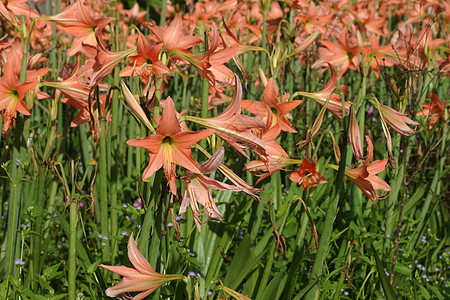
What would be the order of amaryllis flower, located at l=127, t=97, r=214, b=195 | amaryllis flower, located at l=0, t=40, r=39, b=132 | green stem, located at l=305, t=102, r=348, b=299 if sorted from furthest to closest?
amaryllis flower, located at l=0, t=40, r=39, b=132
green stem, located at l=305, t=102, r=348, b=299
amaryllis flower, located at l=127, t=97, r=214, b=195

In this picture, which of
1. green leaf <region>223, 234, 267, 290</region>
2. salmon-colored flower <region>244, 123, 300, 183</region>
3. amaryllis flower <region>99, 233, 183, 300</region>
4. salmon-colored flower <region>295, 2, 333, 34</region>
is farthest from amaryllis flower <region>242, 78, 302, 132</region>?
salmon-colored flower <region>295, 2, 333, 34</region>

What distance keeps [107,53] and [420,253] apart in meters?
2.16

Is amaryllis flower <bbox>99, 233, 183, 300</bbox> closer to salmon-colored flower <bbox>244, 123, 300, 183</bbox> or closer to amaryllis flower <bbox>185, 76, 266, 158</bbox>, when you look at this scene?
amaryllis flower <bbox>185, 76, 266, 158</bbox>

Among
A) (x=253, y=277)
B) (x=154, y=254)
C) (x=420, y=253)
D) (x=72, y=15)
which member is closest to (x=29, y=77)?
(x=72, y=15)

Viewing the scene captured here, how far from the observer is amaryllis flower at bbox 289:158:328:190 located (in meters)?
1.88

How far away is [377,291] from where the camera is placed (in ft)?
7.52

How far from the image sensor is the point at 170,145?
4.66 feet

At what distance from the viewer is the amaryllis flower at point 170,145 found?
133 cm

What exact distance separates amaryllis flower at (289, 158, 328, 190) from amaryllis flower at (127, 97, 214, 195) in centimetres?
59

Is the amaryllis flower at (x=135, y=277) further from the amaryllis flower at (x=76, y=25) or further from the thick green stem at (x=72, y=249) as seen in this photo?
the amaryllis flower at (x=76, y=25)

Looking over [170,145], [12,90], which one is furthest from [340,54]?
[12,90]

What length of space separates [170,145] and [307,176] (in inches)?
27.0

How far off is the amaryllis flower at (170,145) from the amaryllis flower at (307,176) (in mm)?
590

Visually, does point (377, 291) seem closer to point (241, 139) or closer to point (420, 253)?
point (420, 253)
